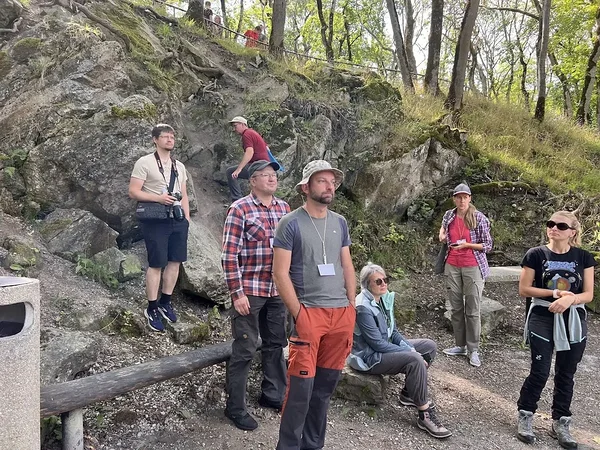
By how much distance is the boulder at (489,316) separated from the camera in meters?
6.76

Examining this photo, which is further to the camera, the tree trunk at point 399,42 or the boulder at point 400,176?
the tree trunk at point 399,42

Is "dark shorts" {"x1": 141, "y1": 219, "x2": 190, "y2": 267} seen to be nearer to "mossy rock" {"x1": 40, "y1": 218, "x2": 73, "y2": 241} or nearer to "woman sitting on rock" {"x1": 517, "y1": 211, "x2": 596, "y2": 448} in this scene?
"mossy rock" {"x1": 40, "y1": 218, "x2": 73, "y2": 241}

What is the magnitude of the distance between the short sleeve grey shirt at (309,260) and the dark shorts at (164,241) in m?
1.87

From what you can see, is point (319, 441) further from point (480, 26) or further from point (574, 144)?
point (480, 26)

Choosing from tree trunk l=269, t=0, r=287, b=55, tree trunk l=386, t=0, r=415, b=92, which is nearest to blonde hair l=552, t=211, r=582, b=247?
tree trunk l=386, t=0, r=415, b=92

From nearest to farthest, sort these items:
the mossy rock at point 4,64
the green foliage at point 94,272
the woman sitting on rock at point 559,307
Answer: the woman sitting on rock at point 559,307, the green foliage at point 94,272, the mossy rock at point 4,64

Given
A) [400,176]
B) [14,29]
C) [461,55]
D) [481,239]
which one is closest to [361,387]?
[481,239]

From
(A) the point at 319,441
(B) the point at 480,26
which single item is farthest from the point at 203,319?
(B) the point at 480,26

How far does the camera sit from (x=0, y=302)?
207cm

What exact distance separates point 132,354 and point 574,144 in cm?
1405

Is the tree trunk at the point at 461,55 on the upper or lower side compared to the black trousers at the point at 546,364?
upper

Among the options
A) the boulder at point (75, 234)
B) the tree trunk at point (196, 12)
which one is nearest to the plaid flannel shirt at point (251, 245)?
the boulder at point (75, 234)

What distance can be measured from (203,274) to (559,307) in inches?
151

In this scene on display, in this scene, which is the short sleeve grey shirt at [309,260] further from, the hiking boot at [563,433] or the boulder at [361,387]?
the hiking boot at [563,433]
